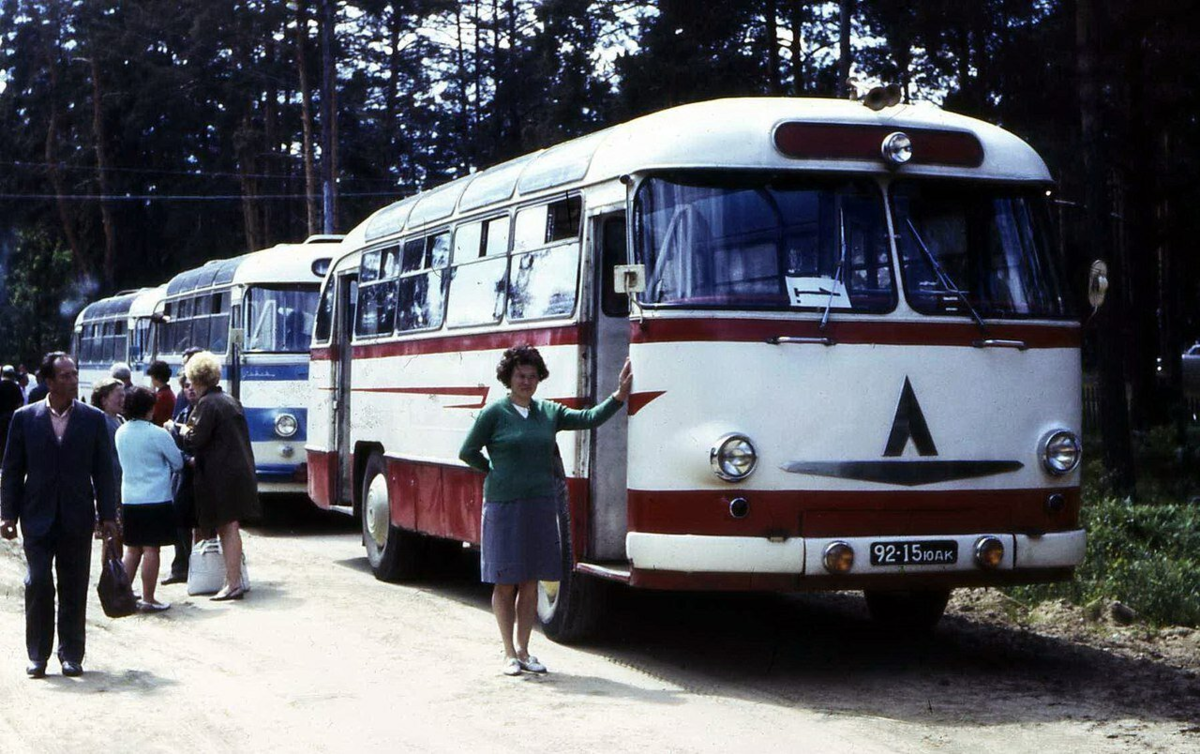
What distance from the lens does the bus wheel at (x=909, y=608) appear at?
11.2m

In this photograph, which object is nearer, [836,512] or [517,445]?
[836,512]

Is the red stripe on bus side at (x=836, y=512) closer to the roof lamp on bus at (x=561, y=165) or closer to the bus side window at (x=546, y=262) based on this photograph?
the bus side window at (x=546, y=262)

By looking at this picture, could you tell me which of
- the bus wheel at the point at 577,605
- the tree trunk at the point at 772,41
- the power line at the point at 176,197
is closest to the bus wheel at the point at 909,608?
the bus wheel at the point at 577,605

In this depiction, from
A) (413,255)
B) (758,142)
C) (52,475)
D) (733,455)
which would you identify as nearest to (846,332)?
(733,455)

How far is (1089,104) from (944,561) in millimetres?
11916

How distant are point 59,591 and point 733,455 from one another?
401 centimetres

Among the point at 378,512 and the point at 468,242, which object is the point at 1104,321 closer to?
the point at 378,512

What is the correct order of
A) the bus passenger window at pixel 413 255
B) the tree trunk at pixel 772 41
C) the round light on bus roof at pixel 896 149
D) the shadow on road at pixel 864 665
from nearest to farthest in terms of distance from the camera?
the shadow on road at pixel 864 665
the round light on bus roof at pixel 896 149
the bus passenger window at pixel 413 255
the tree trunk at pixel 772 41

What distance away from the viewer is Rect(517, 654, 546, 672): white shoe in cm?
966

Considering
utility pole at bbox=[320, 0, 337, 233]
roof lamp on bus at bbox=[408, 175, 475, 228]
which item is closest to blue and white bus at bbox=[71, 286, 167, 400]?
utility pole at bbox=[320, 0, 337, 233]

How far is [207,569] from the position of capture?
13656 millimetres

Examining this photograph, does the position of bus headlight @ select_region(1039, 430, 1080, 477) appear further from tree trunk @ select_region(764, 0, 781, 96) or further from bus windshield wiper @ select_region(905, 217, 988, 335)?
tree trunk @ select_region(764, 0, 781, 96)

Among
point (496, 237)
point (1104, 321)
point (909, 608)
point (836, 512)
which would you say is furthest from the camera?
point (1104, 321)

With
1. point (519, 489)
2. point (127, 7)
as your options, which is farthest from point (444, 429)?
point (127, 7)
